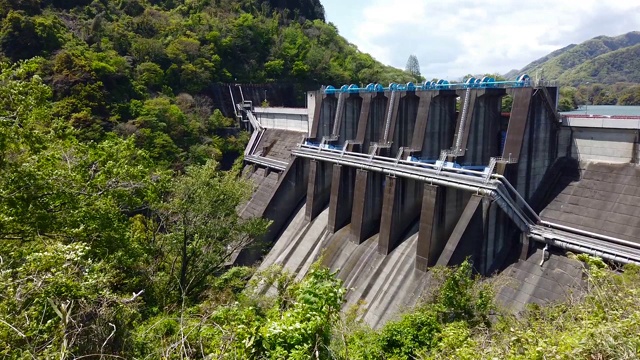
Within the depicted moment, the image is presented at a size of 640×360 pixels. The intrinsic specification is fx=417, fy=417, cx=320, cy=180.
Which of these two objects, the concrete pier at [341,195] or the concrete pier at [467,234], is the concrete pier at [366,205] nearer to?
the concrete pier at [341,195]

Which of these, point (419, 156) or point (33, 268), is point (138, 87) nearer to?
point (419, 156)

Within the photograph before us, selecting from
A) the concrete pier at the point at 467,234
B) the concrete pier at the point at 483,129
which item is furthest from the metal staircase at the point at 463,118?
the concrete pier at the point at 467,234

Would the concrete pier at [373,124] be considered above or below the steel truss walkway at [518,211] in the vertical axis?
above

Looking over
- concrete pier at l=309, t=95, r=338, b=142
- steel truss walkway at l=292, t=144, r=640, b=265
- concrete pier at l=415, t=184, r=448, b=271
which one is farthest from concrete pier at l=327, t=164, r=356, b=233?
concrete pier at l=415, t=184, r=448, b=271

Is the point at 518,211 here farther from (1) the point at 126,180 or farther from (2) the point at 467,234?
(1) the point at 126,180

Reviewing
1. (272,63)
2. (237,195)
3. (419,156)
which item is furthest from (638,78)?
(237,195)

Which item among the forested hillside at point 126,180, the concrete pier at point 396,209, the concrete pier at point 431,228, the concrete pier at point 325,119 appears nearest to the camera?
the forested hillside at point 126,180
